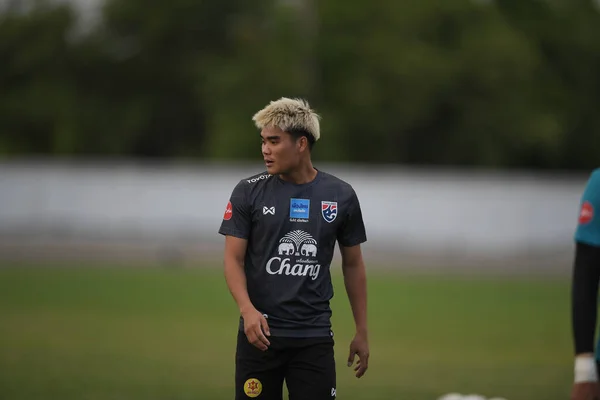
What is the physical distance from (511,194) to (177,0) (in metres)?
21.3

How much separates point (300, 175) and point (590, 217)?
1.77 meters

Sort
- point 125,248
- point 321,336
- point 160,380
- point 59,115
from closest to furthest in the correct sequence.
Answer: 1. point 321,336
2. point 160,380
3. point 125,248
4. point 59,115

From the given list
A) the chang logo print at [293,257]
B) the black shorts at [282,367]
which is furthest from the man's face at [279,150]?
the black shorts at [282,367]

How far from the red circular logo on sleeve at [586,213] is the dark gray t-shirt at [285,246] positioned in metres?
1.53

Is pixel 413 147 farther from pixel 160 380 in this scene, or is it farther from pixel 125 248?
pixel 160 380

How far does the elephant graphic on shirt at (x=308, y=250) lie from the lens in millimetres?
6047

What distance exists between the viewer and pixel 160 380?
38.2 ft

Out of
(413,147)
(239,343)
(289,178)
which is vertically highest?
(413,147)

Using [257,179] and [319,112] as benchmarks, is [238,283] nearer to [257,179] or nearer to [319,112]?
[257,179]

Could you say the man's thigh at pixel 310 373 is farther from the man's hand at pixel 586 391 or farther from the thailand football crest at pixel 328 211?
the man's hand at pixel 586 391

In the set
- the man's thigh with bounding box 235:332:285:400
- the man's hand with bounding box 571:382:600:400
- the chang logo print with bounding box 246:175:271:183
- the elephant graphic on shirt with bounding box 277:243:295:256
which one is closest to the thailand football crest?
the elephant graphic on shirt with bounding box 277:243:295:256

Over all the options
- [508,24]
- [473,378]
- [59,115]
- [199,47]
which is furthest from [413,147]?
[473,378]

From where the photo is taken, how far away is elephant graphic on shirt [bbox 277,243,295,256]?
237 inches

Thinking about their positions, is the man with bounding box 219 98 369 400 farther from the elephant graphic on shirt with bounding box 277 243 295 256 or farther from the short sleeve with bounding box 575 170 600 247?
the short sleeve with bounding box 575 170 600 247
